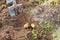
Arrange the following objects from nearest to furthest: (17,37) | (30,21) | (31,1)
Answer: (17,37) → (30,21) → (31,1)

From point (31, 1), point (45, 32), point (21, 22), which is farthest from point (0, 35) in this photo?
point (31, 1)

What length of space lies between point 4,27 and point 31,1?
84cm

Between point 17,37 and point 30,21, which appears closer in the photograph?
point 17,37

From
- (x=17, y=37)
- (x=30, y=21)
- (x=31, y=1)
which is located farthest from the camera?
(x=31, y=1)

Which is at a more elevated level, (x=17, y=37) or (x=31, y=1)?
(x=31, y=1)

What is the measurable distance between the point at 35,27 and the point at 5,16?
0.67 m

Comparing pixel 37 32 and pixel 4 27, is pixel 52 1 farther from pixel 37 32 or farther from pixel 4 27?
pixel 4 27

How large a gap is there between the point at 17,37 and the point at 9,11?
657 mm

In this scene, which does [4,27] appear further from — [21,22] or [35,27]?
[35,27]

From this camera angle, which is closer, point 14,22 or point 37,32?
point 37,32

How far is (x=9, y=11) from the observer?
3883 mm

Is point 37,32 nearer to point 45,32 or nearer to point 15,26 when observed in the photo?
point 45,32

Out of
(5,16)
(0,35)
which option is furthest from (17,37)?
(5,16)

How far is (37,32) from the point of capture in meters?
3.43
